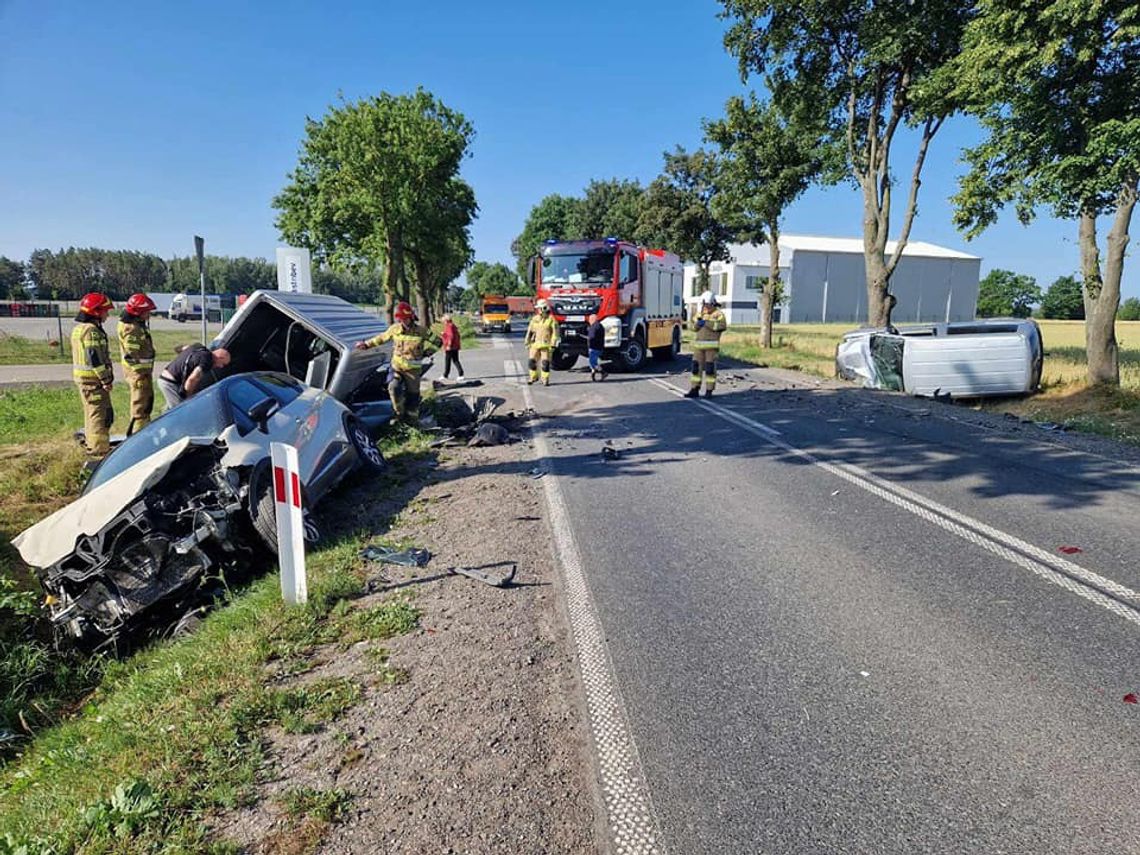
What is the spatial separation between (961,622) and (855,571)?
32.7 inches

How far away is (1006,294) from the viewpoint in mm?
89312

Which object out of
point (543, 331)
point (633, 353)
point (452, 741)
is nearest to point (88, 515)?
point (452, 741)

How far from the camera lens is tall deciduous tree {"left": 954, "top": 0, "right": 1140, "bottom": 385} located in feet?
34.4

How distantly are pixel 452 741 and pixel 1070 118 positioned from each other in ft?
44.4

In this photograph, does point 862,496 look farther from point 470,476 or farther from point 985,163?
point 985,163

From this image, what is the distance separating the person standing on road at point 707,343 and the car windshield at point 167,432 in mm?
8794

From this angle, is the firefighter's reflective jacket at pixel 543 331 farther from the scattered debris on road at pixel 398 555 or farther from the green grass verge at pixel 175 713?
the green grass verge at pixel 175 713

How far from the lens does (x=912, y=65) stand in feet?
55.7

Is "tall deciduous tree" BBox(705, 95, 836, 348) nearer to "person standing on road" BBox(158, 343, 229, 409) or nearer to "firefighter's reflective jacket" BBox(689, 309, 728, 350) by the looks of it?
"firefighter's reflective jacket" BBox(689, 309, 728, 350)

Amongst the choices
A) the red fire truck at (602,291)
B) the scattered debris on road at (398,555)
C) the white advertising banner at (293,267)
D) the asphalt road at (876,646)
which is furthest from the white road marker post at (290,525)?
the red fire truck at (602,291)

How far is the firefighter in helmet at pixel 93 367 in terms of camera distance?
25.4 ft

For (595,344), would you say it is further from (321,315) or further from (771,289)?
(771,289)

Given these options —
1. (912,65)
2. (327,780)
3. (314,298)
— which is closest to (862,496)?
(327,780)

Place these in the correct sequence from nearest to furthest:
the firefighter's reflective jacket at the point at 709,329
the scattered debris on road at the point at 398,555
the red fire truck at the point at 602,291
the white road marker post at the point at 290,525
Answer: the white road marker post at the point at 290,525
the scattered debris on road at the point at 398,555
the firefighter's reflective jacket at the point at 709,329
the red fire truck at the point at 602,291
